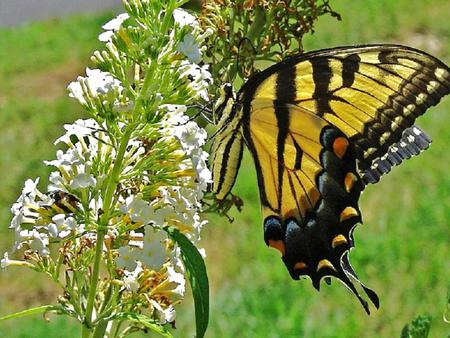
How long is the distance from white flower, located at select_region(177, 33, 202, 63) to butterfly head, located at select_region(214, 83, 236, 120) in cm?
40

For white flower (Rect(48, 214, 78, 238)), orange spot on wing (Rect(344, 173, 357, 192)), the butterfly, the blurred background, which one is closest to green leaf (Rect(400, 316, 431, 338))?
the butterfly

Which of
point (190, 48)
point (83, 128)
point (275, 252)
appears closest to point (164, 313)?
point (83, 128)

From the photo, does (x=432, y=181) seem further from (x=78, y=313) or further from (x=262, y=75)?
(x=78, y=313)

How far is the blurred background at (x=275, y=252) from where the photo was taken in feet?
14.2

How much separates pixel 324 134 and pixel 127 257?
0.76 meters

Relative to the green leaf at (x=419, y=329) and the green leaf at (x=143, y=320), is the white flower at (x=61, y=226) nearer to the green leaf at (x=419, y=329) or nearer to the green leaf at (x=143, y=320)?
the green leaf at (x=143, y=320)

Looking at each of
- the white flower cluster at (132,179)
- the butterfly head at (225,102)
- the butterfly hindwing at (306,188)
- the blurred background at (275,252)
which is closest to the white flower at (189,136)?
the white flower cluster at (132,179)

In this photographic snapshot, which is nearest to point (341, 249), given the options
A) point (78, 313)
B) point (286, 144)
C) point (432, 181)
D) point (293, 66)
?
point (286, 144)

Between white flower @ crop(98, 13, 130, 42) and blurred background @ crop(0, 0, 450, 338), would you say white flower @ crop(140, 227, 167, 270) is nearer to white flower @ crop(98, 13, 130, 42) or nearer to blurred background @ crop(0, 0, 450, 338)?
white flower @ crop(98, 13, 130, 42)

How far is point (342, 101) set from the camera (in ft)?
6.48

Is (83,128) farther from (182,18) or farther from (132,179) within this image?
(182,18)

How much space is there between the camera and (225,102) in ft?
6.11

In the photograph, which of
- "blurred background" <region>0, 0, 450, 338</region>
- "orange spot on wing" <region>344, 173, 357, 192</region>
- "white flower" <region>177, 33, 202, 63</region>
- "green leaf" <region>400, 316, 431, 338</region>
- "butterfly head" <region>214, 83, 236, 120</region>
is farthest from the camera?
"blurred background" <region>0, 0, 450, 338</region>

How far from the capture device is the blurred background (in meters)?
4.32
